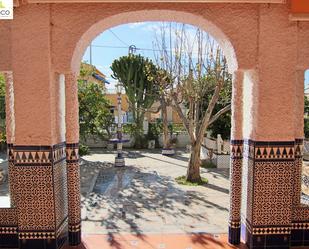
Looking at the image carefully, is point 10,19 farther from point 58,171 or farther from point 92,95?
point 92,95

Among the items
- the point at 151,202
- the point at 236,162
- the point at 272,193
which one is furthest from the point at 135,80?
the point at 272,193

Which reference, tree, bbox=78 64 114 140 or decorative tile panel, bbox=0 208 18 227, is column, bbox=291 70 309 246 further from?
tree, bbox=78 64 114 140

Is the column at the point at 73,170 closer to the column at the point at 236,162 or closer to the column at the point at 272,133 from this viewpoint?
the column at the point at 236,162

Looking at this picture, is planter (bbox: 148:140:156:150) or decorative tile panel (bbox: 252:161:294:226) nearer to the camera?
decorative tile panel (bbox: 252:161:294:226)

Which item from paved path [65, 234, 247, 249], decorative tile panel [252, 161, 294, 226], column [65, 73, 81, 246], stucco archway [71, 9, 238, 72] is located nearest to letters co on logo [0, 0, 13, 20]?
stucco archway [71, 9, 238, 72]

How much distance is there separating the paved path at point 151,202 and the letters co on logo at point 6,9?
10.9 ft

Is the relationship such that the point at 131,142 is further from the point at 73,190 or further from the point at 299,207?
the point at 299,207

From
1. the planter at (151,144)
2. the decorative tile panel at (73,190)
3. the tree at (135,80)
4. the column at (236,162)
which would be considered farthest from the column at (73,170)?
the planter at (151,144)

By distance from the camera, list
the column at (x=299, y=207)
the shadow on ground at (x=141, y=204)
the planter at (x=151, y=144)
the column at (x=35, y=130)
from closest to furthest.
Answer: the column at (x=35, y=130) → the column at (x=299, y=207) → the shadow on ground at (x=141, y=204) → the planter at (x=151, y=144)

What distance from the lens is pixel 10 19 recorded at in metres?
3.61

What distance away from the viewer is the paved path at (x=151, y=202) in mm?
5129

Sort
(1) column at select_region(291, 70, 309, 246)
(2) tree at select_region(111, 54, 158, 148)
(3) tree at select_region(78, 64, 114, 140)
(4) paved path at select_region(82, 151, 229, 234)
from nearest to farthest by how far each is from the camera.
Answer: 1. (1) column at select_region(291, 70, 309, 246)
2. (4) paved path at select_region(82, 151, 229, 234)
3. (3) tree at select_region(78, 64, 114, 140)
4. (2) tree at select_region(111, 54, 158, 148)

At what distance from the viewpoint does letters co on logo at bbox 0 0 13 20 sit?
3436 millimetres

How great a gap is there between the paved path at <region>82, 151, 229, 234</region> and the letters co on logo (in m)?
3.33
